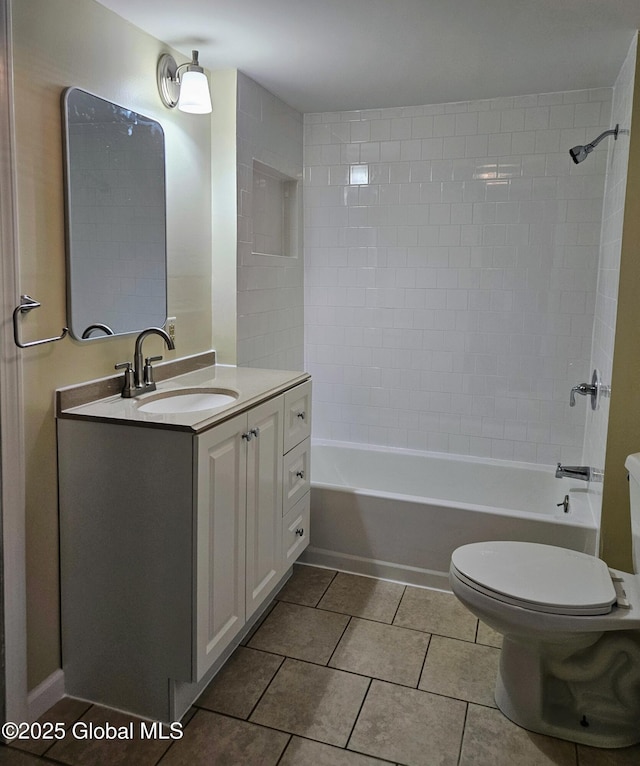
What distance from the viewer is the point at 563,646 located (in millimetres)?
1980

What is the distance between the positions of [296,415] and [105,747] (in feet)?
4.39

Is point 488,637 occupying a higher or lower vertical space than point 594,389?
lower

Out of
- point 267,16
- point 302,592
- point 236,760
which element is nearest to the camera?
point 236,760

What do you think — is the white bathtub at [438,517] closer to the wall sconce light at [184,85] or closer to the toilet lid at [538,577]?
the toilet lid at [538,577]

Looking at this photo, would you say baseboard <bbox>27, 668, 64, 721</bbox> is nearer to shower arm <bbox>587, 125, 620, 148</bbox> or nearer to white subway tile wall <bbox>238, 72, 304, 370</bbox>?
white subway tile wall <bbox>238, 72, 304, 370</bbox>

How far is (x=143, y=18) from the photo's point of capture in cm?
231

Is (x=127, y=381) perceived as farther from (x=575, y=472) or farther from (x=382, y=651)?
(x=575, y=472)

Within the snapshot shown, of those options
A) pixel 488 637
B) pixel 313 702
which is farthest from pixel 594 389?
pixel 313 702

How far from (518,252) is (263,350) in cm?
139

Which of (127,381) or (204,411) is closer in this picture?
(204,411)

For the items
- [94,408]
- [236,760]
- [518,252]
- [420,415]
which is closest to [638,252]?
[518,252]

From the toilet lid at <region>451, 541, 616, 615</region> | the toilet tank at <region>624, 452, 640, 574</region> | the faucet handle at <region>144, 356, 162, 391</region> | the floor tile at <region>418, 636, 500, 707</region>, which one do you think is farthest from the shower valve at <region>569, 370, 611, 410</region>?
the faucet handle at <region>144, 356, 162, 391</region>

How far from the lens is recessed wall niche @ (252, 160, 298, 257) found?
3322mm

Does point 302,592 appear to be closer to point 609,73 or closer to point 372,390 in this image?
point 372,390
